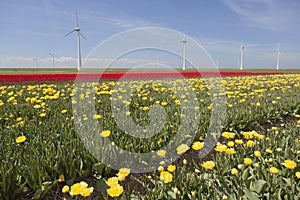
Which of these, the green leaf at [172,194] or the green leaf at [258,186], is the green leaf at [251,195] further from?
the green leaf at [172,194]

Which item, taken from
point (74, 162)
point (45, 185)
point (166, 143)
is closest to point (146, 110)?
point (166, 143)

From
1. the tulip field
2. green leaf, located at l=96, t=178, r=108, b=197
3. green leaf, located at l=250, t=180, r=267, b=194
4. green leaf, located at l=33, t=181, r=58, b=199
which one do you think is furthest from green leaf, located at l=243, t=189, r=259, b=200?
green leaf, located at l=33, t=181, r=58, b=199

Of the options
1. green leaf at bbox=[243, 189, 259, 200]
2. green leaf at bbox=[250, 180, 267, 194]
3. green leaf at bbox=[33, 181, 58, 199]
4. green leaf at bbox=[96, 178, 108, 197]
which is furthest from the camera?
green leaf at bbox=[96, 178, 108, 197]

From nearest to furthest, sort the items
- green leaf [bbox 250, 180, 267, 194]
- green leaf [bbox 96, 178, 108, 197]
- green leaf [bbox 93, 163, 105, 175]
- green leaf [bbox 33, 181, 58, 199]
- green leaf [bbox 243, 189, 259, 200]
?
green leaf [bbox 243, 189, 259, 200] → green leaf [bbox 250, 180, 267, 194] → green leaf [bbox 33, 181, 58, 199] → green leaf [bbox 96, 178, 108, 197] → green leaf [bbox 93, 163, 105, 175]

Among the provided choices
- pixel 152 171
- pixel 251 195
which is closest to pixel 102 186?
pixel 152 171

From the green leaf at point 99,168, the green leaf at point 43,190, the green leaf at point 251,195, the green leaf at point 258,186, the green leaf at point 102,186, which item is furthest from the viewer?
the green leaf at point 99,168

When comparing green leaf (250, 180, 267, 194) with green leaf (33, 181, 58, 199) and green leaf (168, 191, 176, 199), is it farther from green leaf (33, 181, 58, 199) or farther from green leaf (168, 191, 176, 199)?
green leaf (33, 181, 58, 199)

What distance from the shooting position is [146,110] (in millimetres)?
4824

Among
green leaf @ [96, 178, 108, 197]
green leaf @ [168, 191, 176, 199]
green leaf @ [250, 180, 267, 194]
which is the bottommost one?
green leaf @ [96, 178, 108, 197]

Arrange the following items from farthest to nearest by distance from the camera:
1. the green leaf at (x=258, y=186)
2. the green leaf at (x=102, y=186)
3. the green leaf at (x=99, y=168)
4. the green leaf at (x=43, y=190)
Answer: the green leaf at (x=99, y=168) < the green leaf at (x=102, y=186) < the green leaf at (x=43, y=190) < the green leaf at (x=258, y=186)

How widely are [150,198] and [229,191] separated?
69 centimetres

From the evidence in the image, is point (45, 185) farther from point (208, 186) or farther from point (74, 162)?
point (208, 186)

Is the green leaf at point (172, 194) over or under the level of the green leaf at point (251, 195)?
under

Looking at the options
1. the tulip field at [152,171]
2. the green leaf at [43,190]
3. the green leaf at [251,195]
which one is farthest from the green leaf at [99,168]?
the green leaf at [251,195]
